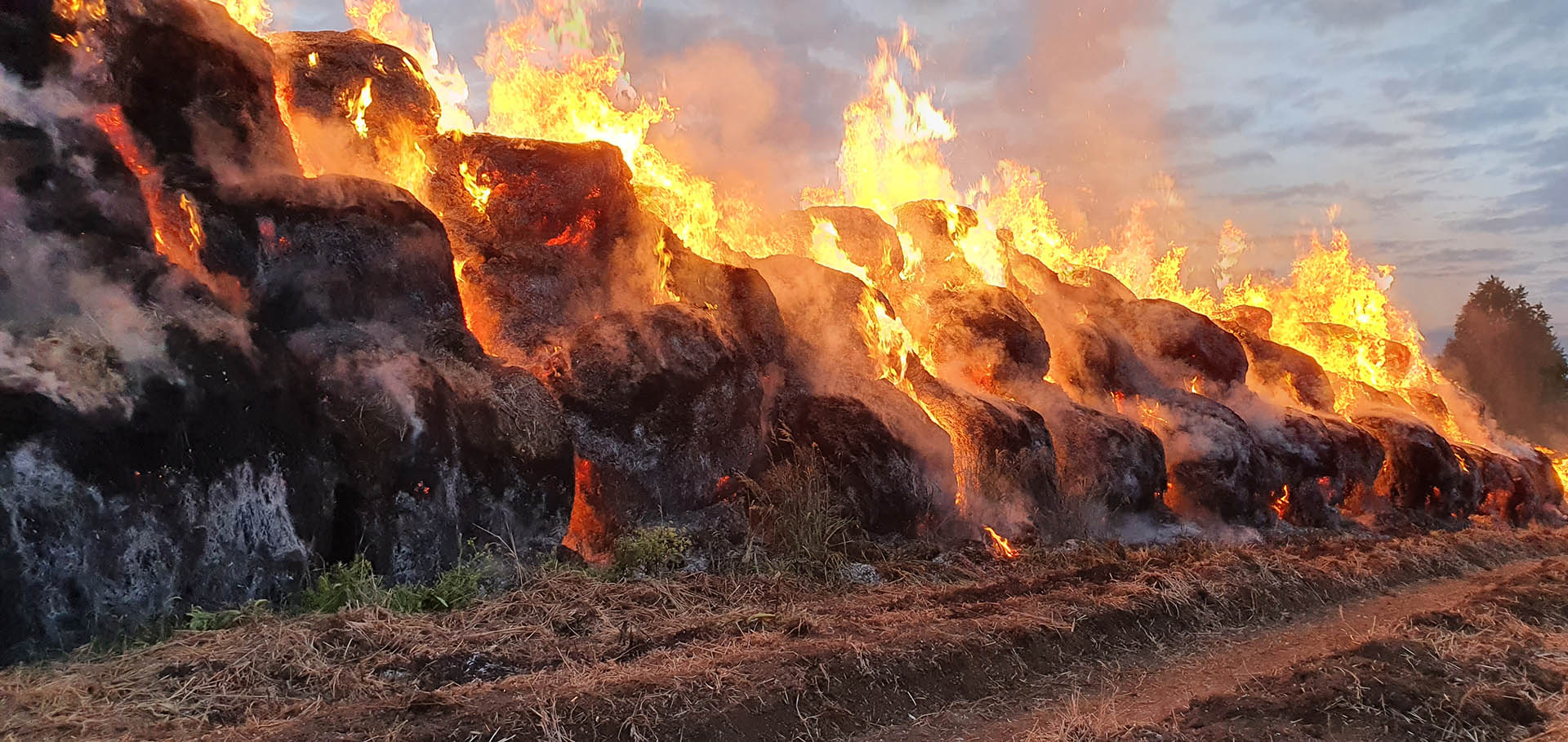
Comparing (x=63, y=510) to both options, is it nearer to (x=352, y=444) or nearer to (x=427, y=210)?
(x=352, y=444)

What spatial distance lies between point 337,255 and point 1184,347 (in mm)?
19041

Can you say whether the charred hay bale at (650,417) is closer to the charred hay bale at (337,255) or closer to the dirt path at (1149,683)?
the charred hay bale at (337,255)

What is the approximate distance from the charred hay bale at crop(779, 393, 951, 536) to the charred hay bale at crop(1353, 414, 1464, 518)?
15892 mm

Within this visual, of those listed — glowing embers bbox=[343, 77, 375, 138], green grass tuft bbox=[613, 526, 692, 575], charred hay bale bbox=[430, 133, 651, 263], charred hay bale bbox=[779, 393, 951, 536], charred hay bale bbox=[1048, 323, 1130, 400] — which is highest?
glowing embers bbox=[343, 77, 375, 138]

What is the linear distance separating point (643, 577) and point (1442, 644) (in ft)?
24.4

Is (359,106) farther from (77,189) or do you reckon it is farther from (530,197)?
(77,189)

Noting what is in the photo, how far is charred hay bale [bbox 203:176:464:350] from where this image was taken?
9.75 m

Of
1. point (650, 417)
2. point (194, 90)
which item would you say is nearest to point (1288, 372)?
point (650, 417)

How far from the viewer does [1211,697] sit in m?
6.49

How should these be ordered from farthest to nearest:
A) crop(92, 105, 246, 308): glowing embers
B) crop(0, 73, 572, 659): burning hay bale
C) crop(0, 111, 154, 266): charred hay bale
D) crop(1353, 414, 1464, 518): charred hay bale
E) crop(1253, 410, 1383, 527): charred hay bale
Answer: crop(1353, 414, 1464, 518): charred hay bale
crop(1253, 410, 1383, 527): charred hay bale
crop(92, 105, 246, 308): glowing embers
crop(0, 111, 154, 266): charred hay bale
crop(0, 73, 572, 659): burning hay bale

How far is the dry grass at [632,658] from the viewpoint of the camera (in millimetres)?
5613

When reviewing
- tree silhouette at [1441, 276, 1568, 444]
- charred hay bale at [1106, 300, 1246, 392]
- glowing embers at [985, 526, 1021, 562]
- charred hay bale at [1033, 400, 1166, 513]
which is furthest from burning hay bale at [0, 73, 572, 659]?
tree silhouette at [1441, 276, 1568, 444]

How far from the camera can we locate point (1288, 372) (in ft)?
84.3

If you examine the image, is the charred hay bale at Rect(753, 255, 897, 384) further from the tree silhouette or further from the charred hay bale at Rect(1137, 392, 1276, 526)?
Result: the tree silhouette
